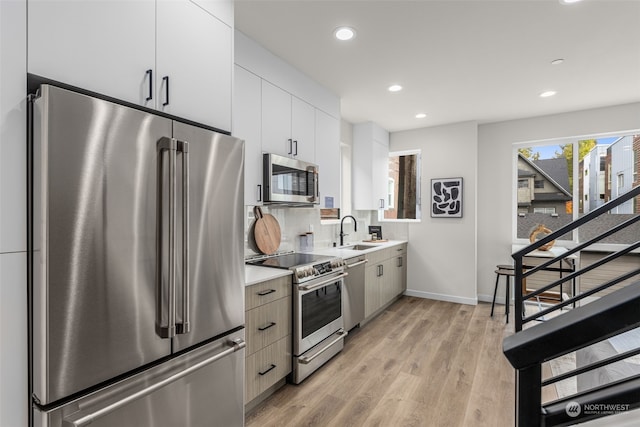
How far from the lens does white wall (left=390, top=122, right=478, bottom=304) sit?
467 cm

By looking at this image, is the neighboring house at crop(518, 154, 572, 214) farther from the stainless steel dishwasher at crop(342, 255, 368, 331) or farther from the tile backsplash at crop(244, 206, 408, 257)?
the stainless steel dishwasher at crop(342, 255, 368, 331)

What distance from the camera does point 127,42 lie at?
1354mm

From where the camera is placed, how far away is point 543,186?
457cm

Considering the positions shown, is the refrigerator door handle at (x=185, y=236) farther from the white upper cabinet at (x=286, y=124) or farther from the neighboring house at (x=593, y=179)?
the neighboring house at (x=593, y=179)

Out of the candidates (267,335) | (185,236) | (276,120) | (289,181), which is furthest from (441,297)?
(185,236)

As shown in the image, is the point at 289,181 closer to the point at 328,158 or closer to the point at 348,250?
the point at 328,158

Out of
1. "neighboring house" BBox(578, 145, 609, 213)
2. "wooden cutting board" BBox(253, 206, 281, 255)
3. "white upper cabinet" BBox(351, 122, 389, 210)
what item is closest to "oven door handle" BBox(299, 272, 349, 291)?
"wooden cutting board" BBox(253, 206, 281, 255)

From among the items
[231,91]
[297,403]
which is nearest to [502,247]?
[297,403]

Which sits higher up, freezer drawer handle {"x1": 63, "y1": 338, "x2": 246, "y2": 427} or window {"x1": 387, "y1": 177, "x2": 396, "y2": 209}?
window {"x1": 387, "y1": 177, "x2": 396, "y2": 209}

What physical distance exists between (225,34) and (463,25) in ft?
5.34

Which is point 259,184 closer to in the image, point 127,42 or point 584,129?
point 127,42

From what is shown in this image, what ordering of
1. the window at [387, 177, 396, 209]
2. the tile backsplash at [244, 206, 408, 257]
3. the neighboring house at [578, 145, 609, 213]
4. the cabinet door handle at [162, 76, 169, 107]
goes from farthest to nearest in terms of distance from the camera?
1. the window at [387, 177, 396, 209]
2. the neighboring house at [578, 145, 609, 213]
3. the tile backsplash at [244, 206, 408, 257]
4. the cabinet door handle at [162, 76, 169, 107]

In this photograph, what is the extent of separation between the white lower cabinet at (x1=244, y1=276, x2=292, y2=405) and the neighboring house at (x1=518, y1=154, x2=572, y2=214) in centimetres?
392

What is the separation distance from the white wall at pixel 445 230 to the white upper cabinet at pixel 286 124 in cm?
242
